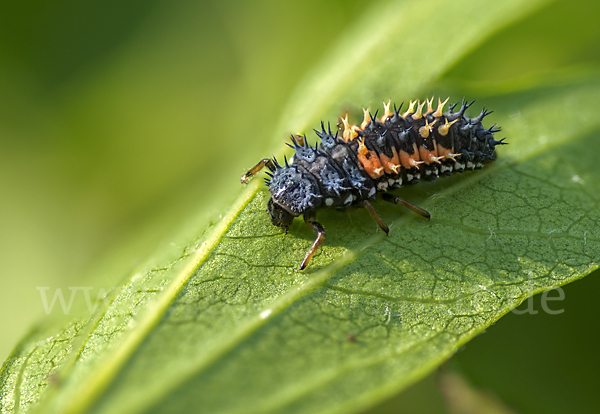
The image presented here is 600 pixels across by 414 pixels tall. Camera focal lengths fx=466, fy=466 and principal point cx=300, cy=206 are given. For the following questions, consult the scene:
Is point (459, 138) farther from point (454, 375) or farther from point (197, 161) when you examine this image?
point (197, 161)

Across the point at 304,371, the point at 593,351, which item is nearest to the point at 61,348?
the point at 304,371

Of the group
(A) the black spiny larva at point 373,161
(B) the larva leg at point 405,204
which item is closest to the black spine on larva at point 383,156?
(A) the black spiny larva at point 373,161

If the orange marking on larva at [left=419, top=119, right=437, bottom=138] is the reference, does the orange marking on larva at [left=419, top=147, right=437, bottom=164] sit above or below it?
below

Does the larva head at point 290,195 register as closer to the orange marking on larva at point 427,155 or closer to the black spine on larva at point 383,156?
the black spine on larva at point 383,156

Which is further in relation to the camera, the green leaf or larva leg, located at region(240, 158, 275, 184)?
larva leg, located at region(240, 158, 275, 184)

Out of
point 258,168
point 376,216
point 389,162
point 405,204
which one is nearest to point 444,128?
point 389,162

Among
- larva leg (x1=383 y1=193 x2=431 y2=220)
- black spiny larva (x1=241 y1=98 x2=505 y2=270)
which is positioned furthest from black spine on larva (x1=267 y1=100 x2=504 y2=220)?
larva leg (x1=383 y1=193 x2=431 y2=220)

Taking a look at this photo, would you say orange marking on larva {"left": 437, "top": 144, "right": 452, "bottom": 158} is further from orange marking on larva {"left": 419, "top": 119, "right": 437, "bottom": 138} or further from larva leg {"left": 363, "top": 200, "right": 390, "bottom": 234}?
larva leg {"left": 363, "top": 200, "right": 390, "bottom": 234}

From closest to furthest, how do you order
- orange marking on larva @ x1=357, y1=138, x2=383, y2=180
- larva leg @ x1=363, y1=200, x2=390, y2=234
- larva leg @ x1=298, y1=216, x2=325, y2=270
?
larva leg @ x1=298, y1=216, x2=325, y2=270
larva leg @ x1=363, y1=200, x2=390, y2=234
orange marking on larva @ x1=357, y1=138, x2=383, y2=180
